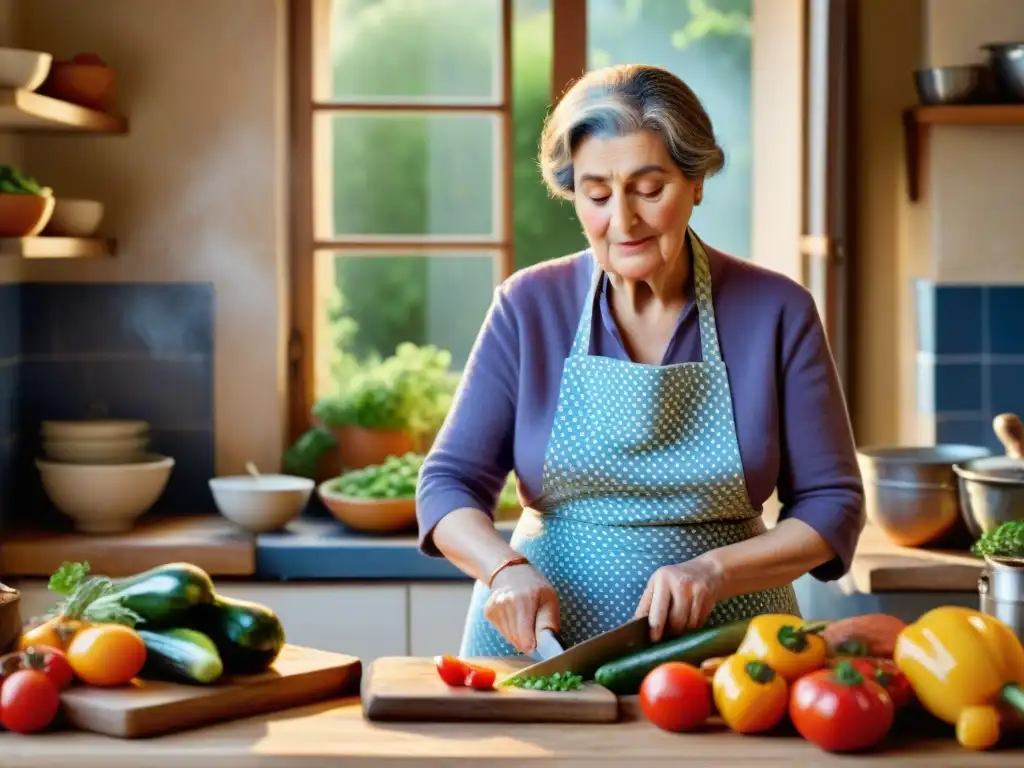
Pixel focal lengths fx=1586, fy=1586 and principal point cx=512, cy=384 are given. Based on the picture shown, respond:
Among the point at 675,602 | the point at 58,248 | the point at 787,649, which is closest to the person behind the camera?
the point at 787,649

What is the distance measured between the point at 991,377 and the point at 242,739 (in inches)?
95.7

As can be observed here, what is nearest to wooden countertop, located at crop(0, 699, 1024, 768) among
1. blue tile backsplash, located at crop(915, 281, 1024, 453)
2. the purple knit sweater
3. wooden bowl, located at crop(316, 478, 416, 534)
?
the purple knit sweater

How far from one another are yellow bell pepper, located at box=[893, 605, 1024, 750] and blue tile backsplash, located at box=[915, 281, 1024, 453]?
1.98 meters

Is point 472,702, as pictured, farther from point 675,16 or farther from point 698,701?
point 675,16

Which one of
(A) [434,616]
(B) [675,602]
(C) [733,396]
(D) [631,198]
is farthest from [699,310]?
(A) [434,616]

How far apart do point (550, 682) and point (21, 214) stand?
1876 millimetres

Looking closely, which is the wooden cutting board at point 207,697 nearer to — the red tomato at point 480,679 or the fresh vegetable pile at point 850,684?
the red tomato at point 480,679

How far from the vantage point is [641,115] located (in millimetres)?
2141

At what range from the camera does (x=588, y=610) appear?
7.57 ft

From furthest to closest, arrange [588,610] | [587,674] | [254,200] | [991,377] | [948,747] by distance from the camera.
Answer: [254,200] → [991,377] → [588,610] → [587,674] → [948,747]

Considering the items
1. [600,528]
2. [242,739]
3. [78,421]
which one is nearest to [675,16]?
[78,421]

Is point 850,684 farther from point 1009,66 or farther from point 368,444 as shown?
point 368,444

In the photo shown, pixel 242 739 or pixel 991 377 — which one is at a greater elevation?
pixel 991 377

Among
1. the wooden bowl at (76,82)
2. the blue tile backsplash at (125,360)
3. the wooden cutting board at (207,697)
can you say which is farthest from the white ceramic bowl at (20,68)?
the wooden cutting board at (207,697)
